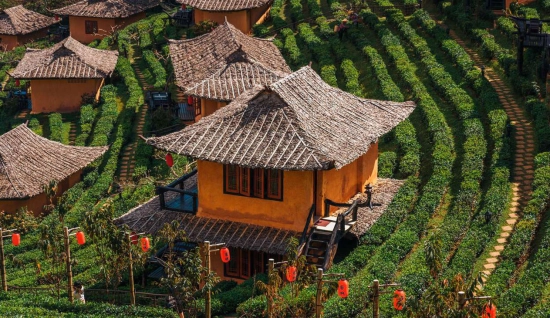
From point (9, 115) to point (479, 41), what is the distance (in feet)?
94.7

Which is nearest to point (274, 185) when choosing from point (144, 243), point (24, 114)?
point (144, 243)

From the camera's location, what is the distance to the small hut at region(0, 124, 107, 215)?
Result: 40594mm

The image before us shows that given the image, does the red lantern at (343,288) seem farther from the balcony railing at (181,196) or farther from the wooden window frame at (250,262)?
the balcony railing at (181,196)

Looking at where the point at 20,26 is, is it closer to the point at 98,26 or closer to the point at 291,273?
the point at 98,26

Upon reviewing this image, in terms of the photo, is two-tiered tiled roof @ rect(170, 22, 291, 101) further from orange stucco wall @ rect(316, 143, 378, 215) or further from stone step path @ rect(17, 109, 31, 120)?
stone step path @ rect(17, 109, 31, 120)

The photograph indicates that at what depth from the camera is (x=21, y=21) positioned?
75.1 meters

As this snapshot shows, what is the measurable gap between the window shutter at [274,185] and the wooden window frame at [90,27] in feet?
141

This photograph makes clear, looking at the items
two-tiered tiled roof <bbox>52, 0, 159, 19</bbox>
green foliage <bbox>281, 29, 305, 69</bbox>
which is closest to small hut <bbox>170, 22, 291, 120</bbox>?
green foliage <bbox>281, 29, 305, 69</bbox>

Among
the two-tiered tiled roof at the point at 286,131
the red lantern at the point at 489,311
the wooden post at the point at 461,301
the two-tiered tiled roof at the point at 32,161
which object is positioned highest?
the two-tiered tiled roof at the point at 286,131

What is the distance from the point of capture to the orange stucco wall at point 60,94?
56250 millimetres

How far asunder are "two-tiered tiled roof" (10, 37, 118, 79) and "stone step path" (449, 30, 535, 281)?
76.4 feet

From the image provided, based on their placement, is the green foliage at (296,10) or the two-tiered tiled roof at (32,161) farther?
the green foliage at (296,10)

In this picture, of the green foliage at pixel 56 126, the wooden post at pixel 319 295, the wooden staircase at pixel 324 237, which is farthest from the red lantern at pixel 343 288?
the green foliage at pixel 56 126

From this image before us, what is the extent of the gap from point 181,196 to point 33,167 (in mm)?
11435
